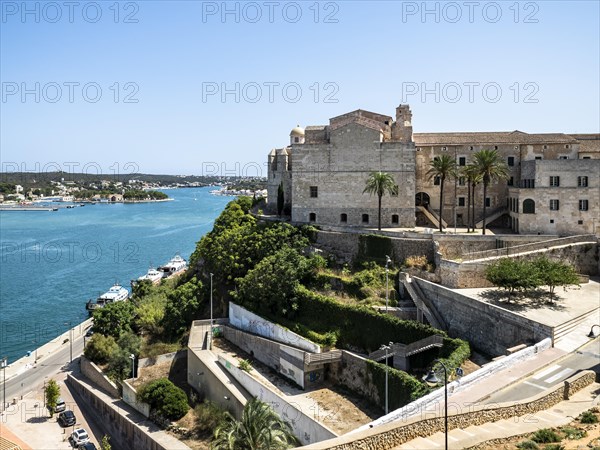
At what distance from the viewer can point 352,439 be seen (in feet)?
52.1

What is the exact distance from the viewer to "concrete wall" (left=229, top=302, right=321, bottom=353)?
34.2m

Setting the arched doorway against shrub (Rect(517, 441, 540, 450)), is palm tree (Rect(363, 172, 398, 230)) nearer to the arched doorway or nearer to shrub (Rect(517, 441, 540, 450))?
the arched doorway

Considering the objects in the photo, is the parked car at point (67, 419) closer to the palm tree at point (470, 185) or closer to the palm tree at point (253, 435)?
the palm tree at point (253, 435)

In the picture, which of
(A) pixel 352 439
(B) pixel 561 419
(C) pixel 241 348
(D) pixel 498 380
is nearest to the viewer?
(A) pixel 352 439

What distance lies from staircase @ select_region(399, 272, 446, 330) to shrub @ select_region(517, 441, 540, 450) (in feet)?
54.5

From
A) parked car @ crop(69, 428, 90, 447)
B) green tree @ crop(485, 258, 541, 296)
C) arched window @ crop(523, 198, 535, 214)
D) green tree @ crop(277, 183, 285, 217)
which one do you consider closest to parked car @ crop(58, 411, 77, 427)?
parked car @ crop(69, 428, 90, 447)

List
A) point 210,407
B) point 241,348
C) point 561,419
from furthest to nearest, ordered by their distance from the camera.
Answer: point 241,348, point 210,407, point 561,419

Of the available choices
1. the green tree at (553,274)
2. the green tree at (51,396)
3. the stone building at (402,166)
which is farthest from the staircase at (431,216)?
the green tree at (51,396)

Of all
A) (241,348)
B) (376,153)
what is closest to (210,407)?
(241,348)

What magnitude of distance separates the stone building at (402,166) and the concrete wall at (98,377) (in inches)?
830

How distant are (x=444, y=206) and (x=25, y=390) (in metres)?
38.1

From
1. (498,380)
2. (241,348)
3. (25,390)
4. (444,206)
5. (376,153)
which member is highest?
(376,153)

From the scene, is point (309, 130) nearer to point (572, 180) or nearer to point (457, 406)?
point (572, 180)

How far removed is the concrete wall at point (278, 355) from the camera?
32.0m
